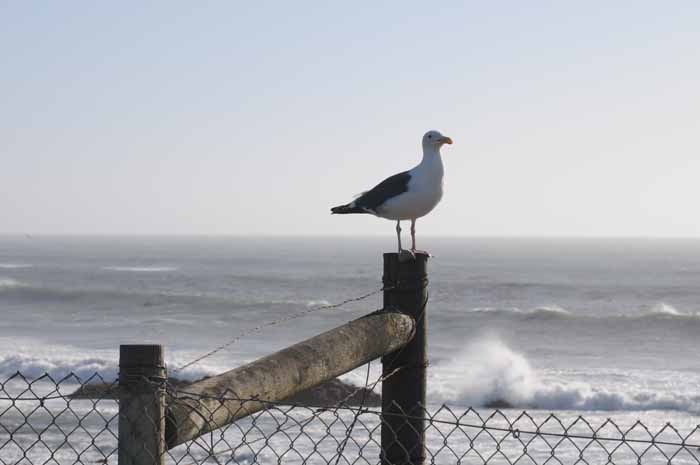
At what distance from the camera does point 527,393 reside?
63.2 feet

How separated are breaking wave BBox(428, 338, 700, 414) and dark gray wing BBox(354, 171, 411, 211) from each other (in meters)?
12.7

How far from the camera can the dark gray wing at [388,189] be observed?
18.6ft

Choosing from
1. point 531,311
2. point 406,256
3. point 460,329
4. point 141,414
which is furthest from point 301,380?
point 531,311

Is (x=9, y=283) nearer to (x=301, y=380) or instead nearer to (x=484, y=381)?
(x=484, y=381)

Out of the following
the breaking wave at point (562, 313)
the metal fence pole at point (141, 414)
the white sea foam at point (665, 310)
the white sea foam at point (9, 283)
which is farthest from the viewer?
the white sea foam at point (9, 283)

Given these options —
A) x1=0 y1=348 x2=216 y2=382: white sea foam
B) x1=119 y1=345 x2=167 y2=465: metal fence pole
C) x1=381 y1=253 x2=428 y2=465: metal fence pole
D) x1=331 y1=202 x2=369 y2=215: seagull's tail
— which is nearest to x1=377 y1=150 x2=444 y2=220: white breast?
x1=331 y1=202 x2=369 y2=215: seagull's tail

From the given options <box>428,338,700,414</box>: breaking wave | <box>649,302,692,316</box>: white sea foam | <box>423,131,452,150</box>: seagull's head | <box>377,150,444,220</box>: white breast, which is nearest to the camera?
<box>377,150,444,220</box>: white breast

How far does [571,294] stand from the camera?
52.7m

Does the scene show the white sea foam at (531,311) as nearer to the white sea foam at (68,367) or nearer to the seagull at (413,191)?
the white sea foam at (68,367)

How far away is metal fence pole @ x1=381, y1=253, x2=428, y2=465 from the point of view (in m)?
4.13

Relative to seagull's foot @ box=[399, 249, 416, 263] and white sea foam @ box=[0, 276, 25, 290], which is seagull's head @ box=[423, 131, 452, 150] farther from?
white sea foam @ box=[0, 276, 25, 290]

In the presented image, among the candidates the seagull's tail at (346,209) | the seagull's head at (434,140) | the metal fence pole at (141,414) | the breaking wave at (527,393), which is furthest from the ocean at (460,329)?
the metal fence pole at (141,414)

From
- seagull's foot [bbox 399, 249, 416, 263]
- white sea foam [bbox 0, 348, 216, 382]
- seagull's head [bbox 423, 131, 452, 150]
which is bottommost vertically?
white sea foam [bbox 0, 348, 216, 382]

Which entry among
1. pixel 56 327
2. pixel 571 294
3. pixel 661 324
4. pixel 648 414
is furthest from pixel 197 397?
pixel 571 294
